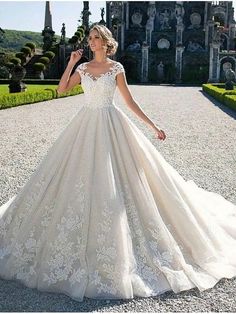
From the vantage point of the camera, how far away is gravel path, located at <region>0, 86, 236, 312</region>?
3.54m

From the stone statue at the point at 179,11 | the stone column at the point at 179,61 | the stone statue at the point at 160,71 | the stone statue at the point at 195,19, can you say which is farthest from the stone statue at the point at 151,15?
the stone statue at the point at 160,71

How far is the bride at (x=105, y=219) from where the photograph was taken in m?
3.73

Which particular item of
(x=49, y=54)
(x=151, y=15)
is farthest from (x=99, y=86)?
(x=151, y=15)

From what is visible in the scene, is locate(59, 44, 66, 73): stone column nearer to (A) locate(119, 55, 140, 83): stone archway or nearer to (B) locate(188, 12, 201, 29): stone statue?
(A) locate(119, 55, 140, 83): stone archway

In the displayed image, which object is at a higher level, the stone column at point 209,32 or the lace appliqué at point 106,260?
the stone column at point 209,32

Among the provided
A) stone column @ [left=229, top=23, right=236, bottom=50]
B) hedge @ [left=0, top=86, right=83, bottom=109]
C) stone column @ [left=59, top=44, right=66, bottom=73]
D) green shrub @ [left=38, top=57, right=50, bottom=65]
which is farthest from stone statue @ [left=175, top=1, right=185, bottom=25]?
hedge @ [left=0, top=86, right=83, bottom=109]

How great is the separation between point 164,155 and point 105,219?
5814mm

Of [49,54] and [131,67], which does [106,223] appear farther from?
[131,67]

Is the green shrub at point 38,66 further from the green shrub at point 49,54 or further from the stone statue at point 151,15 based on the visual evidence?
the stone statue at point 151,15

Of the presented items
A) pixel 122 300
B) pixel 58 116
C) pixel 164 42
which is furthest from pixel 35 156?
pixel 164 42

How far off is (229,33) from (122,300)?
6073 centimetres

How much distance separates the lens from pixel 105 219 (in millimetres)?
3842

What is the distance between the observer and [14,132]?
504 inches

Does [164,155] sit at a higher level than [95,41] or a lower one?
lower
